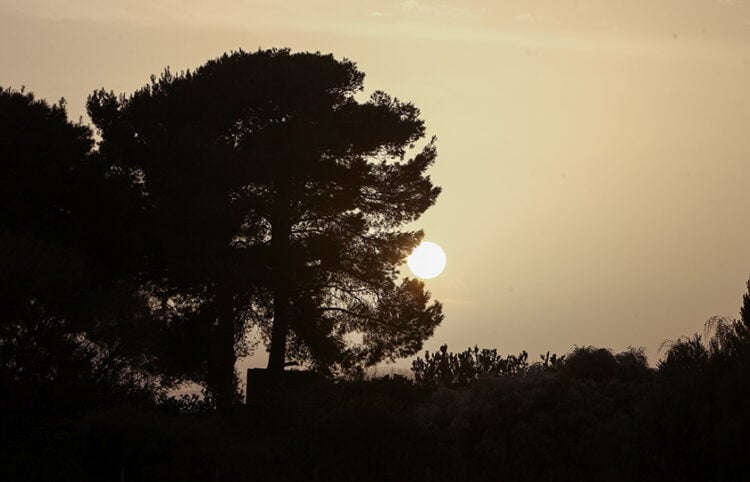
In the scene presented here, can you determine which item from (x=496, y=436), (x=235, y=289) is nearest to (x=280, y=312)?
(x=235, y=289)

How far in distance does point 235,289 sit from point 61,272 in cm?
856

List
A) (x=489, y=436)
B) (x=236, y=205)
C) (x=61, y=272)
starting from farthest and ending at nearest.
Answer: (x=236, y=205) < (x=61, y=272) < (x=489, y=436)

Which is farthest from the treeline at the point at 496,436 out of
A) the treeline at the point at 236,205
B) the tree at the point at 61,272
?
the treeline at the point at 236,205

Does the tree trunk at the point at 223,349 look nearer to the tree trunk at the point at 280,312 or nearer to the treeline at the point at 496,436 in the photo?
the tree trunk at the point at 280,312

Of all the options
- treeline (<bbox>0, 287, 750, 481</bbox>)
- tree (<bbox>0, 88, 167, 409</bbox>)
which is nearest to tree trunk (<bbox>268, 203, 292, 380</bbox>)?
tree (<bbox>0, 88, 167, 409</bbox>)

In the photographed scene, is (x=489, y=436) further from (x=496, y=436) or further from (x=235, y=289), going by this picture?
(x=235, y=289)

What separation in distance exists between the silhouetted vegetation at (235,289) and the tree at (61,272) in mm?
69

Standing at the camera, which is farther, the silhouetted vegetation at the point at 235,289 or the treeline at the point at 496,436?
the silhouetted vegetation at the point at 235,289

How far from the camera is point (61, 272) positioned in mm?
29266

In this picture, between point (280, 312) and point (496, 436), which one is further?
point (280, 312)

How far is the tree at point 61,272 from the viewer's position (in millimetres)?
27062

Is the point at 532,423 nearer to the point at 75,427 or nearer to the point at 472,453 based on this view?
the point at 472,453

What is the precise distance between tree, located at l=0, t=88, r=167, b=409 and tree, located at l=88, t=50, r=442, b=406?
1.85 meters

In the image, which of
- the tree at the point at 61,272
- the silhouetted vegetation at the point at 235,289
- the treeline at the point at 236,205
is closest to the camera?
the silhouetted vegetation at the point at 235,289
